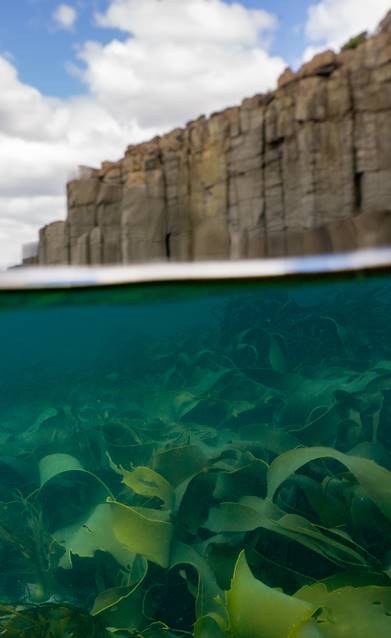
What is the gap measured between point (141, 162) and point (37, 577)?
99.8 ft

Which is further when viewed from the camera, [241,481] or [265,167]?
[265,167]

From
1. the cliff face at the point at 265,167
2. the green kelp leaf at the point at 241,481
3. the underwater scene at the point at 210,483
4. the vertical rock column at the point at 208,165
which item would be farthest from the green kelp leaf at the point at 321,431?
the vertical rock column at the point at 208,165

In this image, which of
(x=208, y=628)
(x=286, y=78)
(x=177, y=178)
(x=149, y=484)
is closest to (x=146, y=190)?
(x=177, y=178)

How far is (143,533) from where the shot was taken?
3.02 feet

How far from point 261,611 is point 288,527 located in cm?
18

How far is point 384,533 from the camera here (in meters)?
0.93

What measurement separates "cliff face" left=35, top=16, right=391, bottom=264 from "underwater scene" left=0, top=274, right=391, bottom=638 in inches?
780

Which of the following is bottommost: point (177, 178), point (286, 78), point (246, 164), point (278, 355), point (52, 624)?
point (52, 624)

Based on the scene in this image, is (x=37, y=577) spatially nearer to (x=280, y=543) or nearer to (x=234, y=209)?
(x=280, y=543)

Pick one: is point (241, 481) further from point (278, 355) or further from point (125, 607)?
point (278, 355)

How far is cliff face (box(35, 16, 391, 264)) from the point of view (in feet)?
83.3

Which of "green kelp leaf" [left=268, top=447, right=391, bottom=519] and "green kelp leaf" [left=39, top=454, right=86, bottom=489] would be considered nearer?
"green kelp leaf" [left=268, top=447, right=391, bottom=519]

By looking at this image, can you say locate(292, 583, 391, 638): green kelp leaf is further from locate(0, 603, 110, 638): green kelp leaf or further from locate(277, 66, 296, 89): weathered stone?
locate(277, 66, 296, 89): weathered stone

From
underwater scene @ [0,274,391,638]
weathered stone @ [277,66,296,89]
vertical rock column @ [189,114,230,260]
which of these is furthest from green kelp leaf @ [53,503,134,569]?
weathered stone @ [277,66,296,89]
